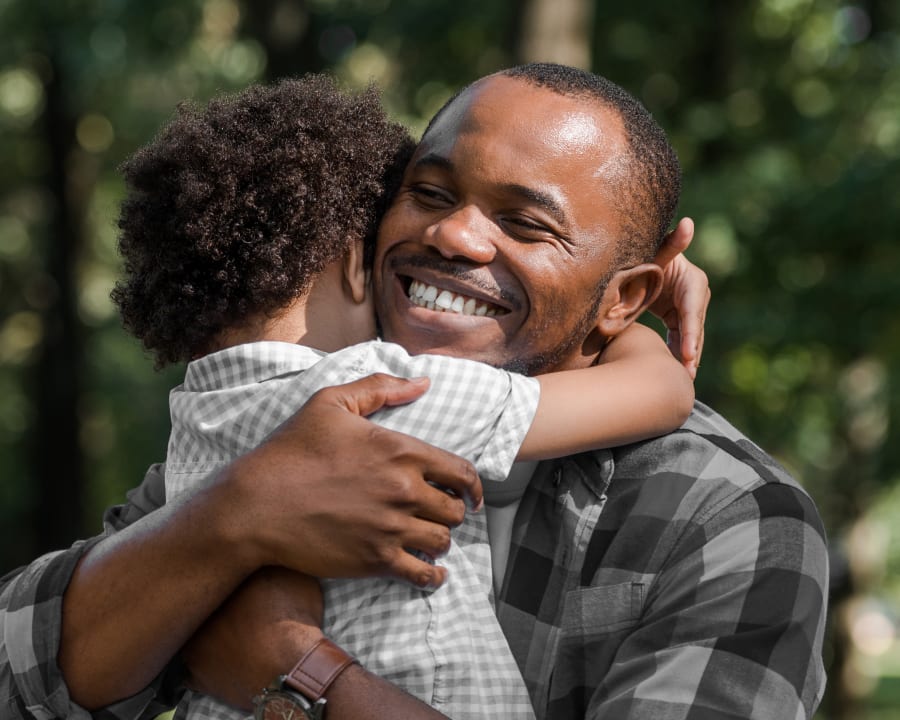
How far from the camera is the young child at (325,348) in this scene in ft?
7.18

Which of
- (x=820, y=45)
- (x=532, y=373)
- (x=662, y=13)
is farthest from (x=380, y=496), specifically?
(x=820, y=45)

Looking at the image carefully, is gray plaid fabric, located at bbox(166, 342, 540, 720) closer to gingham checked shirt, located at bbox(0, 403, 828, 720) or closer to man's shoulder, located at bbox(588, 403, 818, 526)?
gingham checked shirt, located at bbox(0, 403, 828, 720)

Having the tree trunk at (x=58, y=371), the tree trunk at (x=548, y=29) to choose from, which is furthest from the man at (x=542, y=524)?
the tree trunk at (x=58, y=371)

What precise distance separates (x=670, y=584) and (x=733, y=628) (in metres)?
0.13

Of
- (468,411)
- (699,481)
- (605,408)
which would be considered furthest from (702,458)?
(468,411)

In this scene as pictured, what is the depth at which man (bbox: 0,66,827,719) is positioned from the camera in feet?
6.64

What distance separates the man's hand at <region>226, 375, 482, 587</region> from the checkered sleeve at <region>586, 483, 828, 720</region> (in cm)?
39

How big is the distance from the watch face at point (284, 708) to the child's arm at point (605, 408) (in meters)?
0.58

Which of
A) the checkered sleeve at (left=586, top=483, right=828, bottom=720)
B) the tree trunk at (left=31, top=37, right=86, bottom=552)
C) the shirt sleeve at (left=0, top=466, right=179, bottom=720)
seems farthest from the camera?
the tree trunk at (left=31, top=37, right=86, bottom=552)

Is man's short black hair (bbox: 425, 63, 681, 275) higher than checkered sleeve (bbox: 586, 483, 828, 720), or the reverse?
man's short black hair (bbox: 425, 63, 681, 275)

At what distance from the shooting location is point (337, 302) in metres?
2.52

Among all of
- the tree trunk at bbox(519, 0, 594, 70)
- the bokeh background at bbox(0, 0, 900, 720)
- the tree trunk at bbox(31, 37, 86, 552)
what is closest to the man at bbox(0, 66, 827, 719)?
the bokeh background at bbox(0, 0, 900, 720)

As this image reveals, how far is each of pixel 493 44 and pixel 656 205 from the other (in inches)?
425

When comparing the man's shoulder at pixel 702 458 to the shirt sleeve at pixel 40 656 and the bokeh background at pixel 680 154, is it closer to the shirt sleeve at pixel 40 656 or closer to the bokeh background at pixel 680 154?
the shirt sleeve at pixel 40 656
